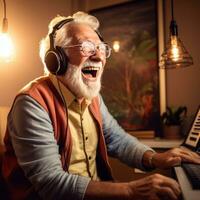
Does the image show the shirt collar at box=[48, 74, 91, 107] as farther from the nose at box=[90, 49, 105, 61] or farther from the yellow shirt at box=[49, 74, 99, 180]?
the nose at box=[90, 49, 105, 61]

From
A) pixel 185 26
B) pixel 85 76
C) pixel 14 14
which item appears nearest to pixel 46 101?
pixel 85 76

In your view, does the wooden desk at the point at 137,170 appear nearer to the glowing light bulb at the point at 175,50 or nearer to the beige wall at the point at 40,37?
the beige wall at the point at 40,37

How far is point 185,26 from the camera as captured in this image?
6.89ft

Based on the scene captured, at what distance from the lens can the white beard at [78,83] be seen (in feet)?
4.19

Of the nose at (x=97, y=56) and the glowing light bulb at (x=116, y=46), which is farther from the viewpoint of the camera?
the glowing light bulb at (x=116, y=46)

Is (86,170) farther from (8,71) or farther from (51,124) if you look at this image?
(8,71)

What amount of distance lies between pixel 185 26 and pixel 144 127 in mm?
764

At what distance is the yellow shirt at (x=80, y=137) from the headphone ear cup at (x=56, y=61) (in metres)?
0.06

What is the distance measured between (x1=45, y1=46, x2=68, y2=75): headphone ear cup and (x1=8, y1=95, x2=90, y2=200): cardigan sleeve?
19cm

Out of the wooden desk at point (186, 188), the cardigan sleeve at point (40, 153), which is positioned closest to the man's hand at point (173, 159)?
the wooden desk at point (186, 188)

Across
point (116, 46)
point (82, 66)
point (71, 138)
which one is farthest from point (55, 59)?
point (116, 46)

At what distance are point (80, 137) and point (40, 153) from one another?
1.03 ft

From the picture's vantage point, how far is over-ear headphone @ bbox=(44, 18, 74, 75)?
1.21 m

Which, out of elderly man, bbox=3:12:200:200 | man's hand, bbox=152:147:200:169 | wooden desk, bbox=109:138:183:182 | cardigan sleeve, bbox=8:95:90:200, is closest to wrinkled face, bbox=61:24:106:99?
elderly man, bbox=3:12:200:200
